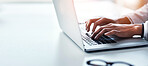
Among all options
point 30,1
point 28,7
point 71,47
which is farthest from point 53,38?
point 30,1

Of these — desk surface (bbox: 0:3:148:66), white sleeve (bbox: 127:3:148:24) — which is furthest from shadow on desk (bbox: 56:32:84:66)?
white sleeve (bbox: 127:3:148:24)

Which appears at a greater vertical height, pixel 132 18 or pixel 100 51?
pixel 132 18

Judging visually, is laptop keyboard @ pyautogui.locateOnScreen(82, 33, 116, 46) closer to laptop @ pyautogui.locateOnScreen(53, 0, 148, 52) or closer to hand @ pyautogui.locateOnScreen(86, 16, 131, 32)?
laptop @ pyautogui.locateOnScreen(53, 0, 148, 52)

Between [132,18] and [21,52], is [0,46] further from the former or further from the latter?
[132,18]

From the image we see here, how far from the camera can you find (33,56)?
103 cm

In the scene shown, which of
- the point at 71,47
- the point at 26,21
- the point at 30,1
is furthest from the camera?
the point at 30,1

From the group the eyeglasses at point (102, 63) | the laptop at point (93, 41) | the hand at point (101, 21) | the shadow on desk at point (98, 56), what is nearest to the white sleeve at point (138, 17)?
the hand at point (101, 21)

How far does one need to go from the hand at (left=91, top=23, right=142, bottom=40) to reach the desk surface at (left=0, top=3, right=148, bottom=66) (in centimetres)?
12

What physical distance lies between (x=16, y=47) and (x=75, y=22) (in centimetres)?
32

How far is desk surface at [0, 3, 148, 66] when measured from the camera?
3.18 ft

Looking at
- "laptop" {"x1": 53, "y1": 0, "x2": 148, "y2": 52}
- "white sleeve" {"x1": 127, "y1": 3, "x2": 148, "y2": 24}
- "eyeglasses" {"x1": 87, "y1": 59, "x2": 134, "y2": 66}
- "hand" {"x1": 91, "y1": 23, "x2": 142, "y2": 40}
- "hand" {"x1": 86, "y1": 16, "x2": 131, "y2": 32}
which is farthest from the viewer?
"white sleeve" {"x1": 127, "y1": 3, "x2": 148, "y2": 24}

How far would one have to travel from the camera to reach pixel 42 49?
112cm

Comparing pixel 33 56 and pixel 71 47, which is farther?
pixel 71 47

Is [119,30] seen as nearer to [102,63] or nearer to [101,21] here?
[101,21]
